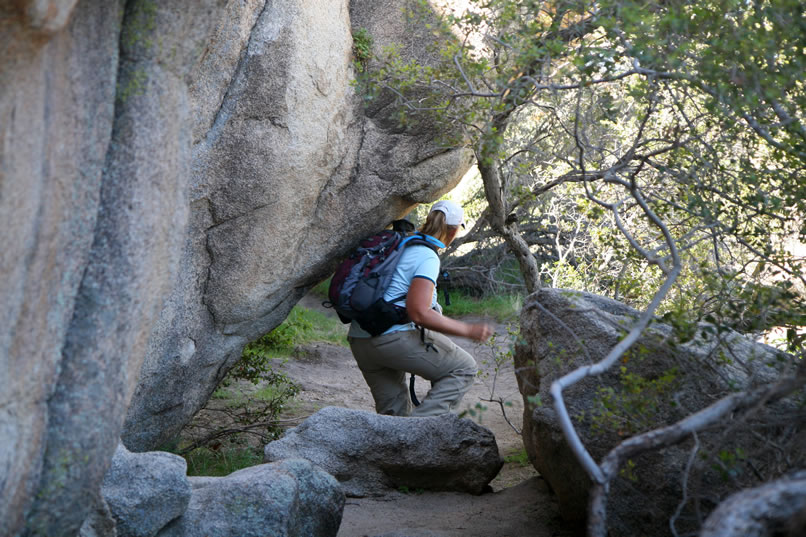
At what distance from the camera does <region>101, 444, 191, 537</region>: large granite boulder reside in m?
3.07

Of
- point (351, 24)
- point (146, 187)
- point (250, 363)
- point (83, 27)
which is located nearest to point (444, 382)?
point (250, 363)

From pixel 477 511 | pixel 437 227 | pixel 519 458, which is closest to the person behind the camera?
pixel 477 511

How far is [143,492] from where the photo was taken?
313cm

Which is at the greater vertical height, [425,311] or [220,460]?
[425,311]

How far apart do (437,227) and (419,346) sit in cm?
82

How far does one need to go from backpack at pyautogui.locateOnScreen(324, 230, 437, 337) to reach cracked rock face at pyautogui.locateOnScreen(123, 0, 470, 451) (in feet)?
1.27

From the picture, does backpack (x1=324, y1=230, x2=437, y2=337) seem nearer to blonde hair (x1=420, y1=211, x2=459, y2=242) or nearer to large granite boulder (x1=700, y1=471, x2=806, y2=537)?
blonde hair (x1=420, y1=211, x2=459, y2=242)

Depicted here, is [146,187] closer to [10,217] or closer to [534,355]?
[10,217]

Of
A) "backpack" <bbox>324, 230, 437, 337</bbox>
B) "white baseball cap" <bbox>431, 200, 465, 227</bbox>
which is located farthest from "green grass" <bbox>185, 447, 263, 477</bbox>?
"white baseball cap" <bbox>431, 200, 465, 227</bbox>

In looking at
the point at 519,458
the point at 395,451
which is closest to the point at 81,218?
the point at 395,451

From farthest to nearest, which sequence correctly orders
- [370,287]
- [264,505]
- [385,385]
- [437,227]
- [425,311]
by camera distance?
[385,385] → [437,227] → [370,287] → [425,311] → [264,505]

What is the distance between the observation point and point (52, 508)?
232 cm

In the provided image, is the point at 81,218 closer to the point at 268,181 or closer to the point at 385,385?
the point at 268,181

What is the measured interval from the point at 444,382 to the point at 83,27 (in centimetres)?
351
